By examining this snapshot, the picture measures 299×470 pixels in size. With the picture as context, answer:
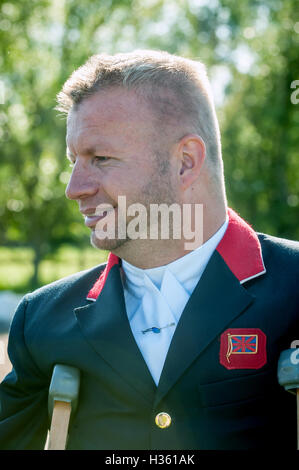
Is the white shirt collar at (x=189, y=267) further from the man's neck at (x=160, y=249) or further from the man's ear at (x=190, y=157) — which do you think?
the man's ear at (x=190, y=157)

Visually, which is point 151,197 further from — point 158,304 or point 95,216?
point 158,304

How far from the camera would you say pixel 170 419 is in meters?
2.12

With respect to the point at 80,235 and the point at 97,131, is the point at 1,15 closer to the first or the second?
the point at 80,235

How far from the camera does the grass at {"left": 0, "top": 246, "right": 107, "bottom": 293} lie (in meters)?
19.5

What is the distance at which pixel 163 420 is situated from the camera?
2113 mm

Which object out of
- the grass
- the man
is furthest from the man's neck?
the grass

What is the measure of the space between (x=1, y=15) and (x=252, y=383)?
52.4 feet

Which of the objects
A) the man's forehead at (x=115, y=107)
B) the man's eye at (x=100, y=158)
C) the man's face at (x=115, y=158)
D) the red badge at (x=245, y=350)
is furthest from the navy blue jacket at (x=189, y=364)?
the man's forehead at (x=115, y=107)

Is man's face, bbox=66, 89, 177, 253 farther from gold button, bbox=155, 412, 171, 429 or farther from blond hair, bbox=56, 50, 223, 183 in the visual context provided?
gold button, bbox=155, 412, 171, 429

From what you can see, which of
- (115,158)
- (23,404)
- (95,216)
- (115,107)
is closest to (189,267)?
(95,216)

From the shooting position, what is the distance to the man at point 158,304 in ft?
7.04

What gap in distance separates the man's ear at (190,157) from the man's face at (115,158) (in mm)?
75

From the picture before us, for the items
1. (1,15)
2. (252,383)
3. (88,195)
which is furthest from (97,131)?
(1,15)

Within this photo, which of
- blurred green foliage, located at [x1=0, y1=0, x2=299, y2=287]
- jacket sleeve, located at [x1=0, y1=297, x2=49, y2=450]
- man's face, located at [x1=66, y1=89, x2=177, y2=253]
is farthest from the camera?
blurred green foliage, located at [x1=0, y1=0, x2=299, y2=287]
